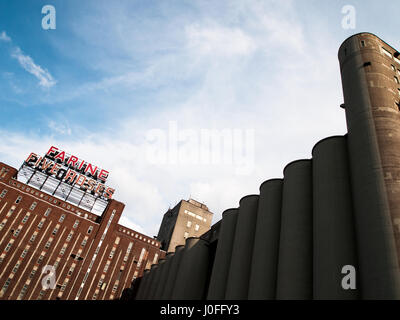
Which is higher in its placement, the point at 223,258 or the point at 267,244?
the point at 223,258

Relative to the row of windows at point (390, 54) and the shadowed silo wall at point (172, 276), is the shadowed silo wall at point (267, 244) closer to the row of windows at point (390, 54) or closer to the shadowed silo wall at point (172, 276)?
the row of windows at point (390, 54)

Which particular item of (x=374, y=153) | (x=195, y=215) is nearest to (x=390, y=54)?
(x=374, y=153)

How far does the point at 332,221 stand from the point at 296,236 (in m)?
3.46

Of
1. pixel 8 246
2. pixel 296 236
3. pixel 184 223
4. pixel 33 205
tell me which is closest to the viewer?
pixel 296 236

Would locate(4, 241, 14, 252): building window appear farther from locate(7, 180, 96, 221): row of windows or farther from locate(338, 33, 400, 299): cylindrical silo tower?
locate(338, 33, 400, 299): cylindrical silo tower

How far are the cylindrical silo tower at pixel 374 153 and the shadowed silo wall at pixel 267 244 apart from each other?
7861mm

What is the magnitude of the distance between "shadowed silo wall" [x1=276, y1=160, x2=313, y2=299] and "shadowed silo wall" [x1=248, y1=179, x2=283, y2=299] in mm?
2069

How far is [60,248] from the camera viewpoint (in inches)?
2795

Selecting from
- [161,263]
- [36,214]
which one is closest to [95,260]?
[36,214]

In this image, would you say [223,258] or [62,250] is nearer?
Result: [223,258]

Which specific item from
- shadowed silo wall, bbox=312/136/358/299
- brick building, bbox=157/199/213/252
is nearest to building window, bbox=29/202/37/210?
brick building, bbox=157/199/213/252

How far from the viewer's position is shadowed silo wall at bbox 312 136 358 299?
1723cm

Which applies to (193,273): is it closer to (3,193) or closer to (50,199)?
(50,199)

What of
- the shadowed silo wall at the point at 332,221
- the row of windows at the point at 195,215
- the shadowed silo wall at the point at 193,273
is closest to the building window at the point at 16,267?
the shadowed silo wall at the point at 193,273
